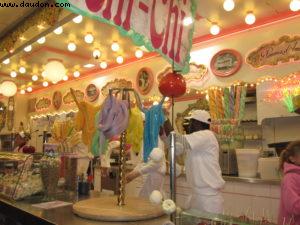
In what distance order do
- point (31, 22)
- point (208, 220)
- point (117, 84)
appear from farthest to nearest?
point (117, 84) → point (31, 22) → point (208, 220)

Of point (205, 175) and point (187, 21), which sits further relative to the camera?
point (205, 175)

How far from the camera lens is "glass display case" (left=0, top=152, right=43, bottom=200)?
2.66 meters

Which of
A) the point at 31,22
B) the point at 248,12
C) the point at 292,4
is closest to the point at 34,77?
the point at 31,22

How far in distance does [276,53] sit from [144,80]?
302 cm

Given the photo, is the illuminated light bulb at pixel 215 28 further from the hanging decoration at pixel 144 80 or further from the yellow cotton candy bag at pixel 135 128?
the yellow cotton candy bag at pixel 135 128

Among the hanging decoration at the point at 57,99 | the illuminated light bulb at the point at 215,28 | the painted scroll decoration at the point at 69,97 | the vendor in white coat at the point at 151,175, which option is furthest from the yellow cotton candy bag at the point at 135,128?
the hanging decoration at the point at 57,99

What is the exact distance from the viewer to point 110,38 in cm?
599

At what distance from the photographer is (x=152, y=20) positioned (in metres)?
2.06

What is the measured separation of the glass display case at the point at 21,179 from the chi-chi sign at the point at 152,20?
1.52 metres

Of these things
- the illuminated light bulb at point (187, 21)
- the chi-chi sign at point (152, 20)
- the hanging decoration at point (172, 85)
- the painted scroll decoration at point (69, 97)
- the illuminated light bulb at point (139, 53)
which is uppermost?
the illuminated light bulb at point (139, 53)

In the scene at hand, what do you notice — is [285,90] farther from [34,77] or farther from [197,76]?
[34,77]

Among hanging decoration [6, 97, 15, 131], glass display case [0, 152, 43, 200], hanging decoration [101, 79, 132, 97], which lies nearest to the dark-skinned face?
glass display case [0, 152, 43, 200]

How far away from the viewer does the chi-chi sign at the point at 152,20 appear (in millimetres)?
1684

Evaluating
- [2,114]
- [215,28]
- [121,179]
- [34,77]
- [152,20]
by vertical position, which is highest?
[34,77]
